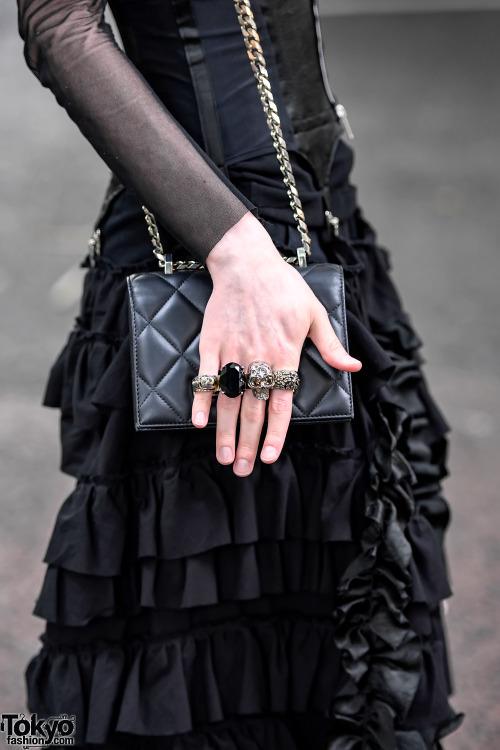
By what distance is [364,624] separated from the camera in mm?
812

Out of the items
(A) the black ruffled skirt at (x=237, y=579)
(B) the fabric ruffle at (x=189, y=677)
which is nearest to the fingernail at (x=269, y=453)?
(A) the black ruffled skirt at (x=237, y=579)

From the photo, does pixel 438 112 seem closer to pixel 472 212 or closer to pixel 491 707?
pixel 472 212

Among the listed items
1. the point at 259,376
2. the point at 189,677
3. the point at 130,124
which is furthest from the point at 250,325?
the point at 189,677

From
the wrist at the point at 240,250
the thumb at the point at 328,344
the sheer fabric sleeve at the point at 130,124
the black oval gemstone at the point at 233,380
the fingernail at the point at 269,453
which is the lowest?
the fingernail at the point at 269,453

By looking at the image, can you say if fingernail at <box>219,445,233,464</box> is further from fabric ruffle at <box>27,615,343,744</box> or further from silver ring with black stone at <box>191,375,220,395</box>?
fabric ruffle at <box>27,615,343,744</box>

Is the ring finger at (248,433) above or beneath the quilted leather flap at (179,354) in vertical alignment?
beneath

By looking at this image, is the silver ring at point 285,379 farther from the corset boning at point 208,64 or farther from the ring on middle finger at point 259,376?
the corset boning at point 208,64

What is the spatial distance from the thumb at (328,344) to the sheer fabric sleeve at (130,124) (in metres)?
0.11

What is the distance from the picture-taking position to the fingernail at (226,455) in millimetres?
699

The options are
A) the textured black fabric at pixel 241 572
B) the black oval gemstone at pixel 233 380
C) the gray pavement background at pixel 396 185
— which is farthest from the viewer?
the gray pavement background at pixel 396 185

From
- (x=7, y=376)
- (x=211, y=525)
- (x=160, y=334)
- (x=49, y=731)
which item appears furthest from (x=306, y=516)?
(x=7, y=376)

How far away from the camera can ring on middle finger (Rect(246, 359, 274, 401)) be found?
0.67m

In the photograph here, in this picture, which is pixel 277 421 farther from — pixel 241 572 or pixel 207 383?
pixel 241 572

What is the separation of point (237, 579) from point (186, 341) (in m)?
0.25
